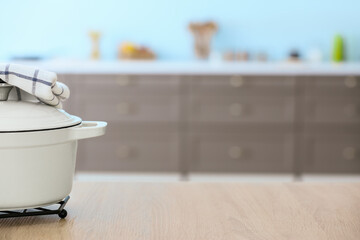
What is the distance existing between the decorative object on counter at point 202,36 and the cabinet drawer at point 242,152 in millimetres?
703

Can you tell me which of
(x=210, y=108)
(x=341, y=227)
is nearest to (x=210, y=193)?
(x=341, y=227)

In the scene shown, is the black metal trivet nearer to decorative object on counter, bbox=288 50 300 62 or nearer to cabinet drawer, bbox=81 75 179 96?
cabinet drawer, bbox=81 75 179 96

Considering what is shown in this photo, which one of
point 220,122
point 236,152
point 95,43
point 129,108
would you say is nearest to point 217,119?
point 220,122

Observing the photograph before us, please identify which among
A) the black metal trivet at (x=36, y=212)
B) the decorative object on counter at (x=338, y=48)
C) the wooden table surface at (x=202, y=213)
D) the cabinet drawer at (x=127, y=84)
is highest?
the decorative object on counter at (x=338, y=48)

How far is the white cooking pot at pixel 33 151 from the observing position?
881mm

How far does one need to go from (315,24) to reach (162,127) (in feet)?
4.49

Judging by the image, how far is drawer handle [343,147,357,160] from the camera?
12.7 ft

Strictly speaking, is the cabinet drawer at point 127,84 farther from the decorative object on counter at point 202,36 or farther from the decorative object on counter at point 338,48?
the decorative object on counter at point 338,48

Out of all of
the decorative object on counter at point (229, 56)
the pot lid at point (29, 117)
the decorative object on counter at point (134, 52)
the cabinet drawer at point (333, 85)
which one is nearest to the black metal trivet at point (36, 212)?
the pot lid at point (29, 117)

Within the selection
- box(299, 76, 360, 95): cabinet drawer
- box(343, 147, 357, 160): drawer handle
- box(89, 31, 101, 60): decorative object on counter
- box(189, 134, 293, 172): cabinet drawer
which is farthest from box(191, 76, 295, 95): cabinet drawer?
box(89, 31, 101, 60): decorative object on counter

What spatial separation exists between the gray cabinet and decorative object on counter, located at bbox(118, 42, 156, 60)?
440mm

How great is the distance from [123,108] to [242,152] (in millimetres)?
762

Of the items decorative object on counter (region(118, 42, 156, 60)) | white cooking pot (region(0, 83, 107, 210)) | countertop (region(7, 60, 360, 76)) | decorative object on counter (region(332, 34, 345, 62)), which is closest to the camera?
white cooking pot (region(0, 83, 107, 210))

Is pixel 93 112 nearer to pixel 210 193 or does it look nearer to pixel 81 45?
pixel 81 45
